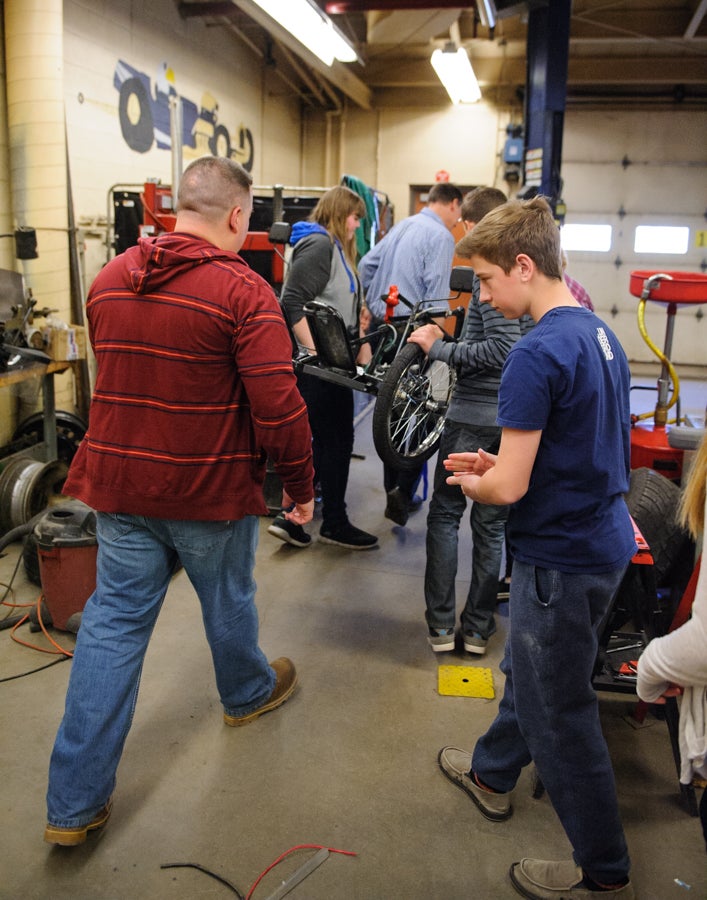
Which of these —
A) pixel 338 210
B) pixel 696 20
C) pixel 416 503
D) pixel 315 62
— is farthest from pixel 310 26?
pixel 696 20

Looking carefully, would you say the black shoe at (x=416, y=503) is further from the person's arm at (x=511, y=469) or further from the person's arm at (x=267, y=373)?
the person's arm at (x=511, y=469)

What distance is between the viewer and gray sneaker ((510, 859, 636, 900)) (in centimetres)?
164

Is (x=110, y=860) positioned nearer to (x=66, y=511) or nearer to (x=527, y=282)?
(x=66, y=511)

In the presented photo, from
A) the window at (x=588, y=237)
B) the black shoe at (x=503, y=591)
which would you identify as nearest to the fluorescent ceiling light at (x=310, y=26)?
the black shoe at (x=503, y=591)

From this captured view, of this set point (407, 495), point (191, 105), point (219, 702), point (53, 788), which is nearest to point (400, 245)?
point (407, 495)

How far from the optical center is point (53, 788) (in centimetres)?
179

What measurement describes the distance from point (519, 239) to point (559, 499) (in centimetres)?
53

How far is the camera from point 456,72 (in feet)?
24.2

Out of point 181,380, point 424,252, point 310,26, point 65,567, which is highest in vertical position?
point 310,26

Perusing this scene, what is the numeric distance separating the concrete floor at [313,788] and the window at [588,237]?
306 inches

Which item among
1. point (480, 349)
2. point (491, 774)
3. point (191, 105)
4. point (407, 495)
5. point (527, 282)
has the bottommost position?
point (491, 774)

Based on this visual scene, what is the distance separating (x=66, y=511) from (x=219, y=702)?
0.97 m

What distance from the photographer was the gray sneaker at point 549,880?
1.64m

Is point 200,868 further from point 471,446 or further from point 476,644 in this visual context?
point 471,446
